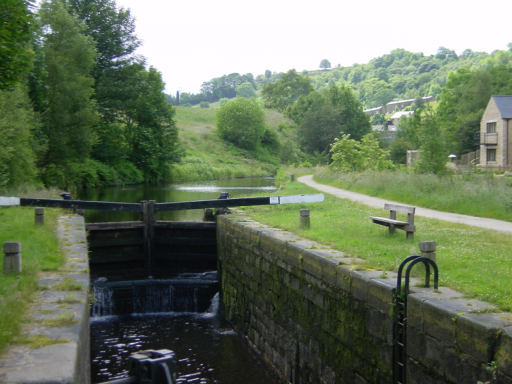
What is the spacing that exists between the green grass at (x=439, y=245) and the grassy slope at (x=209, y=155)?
33571mm

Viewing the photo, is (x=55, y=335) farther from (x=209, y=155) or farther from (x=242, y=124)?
(x=242, y=124)

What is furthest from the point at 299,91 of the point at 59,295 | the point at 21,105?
the point at 59,295

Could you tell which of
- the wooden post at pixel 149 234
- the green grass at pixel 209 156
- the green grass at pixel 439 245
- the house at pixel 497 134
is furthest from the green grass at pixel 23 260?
the house at pixel 497 134

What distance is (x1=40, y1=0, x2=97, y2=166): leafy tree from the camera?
26.8 metres

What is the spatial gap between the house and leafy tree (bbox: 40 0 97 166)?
93.7 ft

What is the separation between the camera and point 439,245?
781 cm

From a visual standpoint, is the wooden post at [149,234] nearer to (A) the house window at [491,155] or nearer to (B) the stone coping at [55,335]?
(B) the stone coping at [55,335]

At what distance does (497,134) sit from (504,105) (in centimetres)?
225

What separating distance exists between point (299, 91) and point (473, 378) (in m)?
112

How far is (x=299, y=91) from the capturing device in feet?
374

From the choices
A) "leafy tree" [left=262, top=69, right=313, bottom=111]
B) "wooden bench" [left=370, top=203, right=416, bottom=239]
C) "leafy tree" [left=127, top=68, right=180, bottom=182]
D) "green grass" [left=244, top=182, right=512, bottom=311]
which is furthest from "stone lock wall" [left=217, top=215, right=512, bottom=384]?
"leafy tree" [left=262, top=69, right=313, bottom=111]

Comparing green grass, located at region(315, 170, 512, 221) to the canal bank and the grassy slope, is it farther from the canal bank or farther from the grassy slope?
the grassy slope

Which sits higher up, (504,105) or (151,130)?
(504,105)

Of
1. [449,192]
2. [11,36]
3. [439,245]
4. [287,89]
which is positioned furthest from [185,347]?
[287,89]
